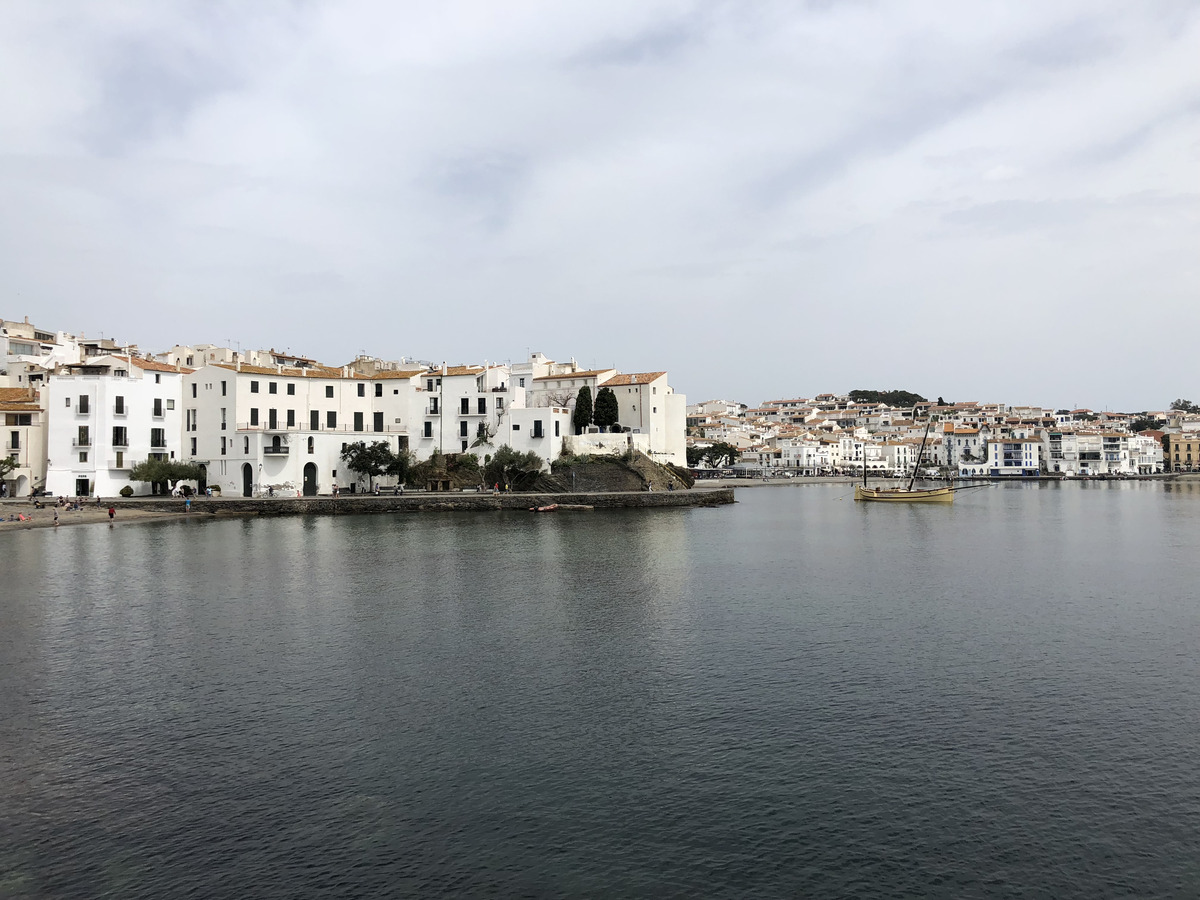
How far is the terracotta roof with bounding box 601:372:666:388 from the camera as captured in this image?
6712 centimetres

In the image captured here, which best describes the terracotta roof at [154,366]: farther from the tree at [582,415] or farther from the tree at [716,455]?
the tree at [716,455]

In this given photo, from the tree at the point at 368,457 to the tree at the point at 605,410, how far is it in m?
16.2

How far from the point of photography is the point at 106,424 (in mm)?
52156

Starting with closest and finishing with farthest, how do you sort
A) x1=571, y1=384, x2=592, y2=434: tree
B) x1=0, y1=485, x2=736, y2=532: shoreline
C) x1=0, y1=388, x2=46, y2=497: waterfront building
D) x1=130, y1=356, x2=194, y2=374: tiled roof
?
x1=0, y1=485, x2=736, y2=532: shoreline → x1=0, y1=388, x2=46, y2=497: waterfront building → x1=130, y1=356, x2=194, y2=374: tiled roof → x1=571, y1=384, x2=592, y2=434: tree

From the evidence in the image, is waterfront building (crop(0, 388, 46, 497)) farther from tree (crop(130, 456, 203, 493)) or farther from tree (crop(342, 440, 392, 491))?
tree (crop(342, 440, 392, 491))

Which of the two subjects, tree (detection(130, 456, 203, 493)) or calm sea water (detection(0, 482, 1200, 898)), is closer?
calm sea water (detection(0, 482, 1200, 898))

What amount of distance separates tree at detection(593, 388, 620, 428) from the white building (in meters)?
29.1

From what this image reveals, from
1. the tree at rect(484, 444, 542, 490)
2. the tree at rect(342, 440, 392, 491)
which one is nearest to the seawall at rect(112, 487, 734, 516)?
the tree at rect(342, 440, 392, 491)

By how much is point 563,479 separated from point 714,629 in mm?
42047

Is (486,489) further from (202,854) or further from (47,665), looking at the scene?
(202,854)

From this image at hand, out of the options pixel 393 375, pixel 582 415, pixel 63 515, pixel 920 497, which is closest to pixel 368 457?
pixel 393 375

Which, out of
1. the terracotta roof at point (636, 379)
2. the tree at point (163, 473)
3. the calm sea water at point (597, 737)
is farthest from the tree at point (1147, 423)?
the tree at point (163, 473)

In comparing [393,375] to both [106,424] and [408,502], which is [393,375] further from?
[106,424]

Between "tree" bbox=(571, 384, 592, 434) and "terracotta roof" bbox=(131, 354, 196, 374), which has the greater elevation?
"terracotta roof" bbox=(131, 354, 196, 374)
